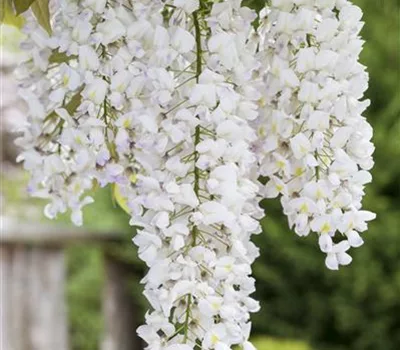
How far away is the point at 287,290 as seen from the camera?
3.93 metres

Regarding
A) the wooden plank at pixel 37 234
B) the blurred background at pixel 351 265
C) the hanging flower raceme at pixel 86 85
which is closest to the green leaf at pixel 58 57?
the hanging flower raceme at pixel 86 85

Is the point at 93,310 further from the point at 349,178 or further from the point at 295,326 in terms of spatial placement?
the point at 349,178

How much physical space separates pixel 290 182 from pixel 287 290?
3134mm

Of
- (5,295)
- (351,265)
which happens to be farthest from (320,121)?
(351,265)

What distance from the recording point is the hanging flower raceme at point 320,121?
0.80m

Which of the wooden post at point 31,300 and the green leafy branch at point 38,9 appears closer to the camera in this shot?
the green leafy branch at point 38,9

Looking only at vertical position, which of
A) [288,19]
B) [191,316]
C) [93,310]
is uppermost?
[93,310]

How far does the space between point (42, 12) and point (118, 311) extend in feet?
10.3

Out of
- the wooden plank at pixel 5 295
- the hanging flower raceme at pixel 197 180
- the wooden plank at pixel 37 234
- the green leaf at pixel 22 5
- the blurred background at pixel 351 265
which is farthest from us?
the blurred background at pixel 351 265

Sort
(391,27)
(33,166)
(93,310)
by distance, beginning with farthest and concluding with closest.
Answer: (93,310) → (391,27) → (33,166)

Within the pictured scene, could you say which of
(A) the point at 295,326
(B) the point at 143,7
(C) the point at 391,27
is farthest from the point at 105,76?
(A) the point at 295,326

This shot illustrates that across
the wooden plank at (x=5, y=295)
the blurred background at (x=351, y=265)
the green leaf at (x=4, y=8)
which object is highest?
the blurred background at (x=351, y=265)

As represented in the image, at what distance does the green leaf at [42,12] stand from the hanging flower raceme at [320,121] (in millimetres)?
192

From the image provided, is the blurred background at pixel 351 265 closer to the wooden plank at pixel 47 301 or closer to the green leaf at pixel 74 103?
the wooden plank at pixel 47 301
